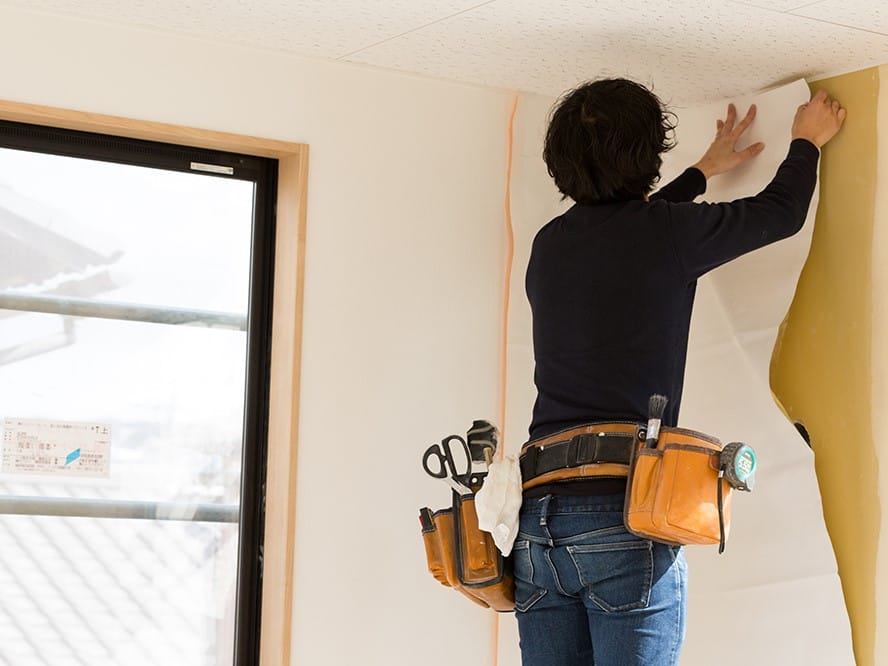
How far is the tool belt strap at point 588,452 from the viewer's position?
6.63ft

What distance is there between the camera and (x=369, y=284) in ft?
9.18

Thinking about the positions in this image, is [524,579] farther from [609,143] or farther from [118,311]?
[118,311]

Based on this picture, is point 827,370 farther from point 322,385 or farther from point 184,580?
point 184,580

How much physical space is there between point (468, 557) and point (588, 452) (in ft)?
1.02

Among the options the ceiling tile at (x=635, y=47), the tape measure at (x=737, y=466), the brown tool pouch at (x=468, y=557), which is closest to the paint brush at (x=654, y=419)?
the tape measure at (x=737, y=466)

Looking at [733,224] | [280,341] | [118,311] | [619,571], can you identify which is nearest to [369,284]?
[280,341]

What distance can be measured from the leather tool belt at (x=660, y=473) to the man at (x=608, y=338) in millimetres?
32

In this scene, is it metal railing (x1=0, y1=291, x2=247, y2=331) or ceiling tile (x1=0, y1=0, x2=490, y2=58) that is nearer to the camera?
ceiling tile (x1=0, y1=0, x2=490, y2=58)

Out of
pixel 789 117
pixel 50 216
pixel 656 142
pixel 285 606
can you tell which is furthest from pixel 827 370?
pixel 50 216

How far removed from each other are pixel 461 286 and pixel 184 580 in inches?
37.2

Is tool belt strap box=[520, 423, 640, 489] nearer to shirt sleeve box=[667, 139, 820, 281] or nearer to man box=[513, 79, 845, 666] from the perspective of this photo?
man box=[513, 79, 845, 666]

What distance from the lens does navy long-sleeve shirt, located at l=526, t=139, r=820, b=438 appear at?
2.10 meters

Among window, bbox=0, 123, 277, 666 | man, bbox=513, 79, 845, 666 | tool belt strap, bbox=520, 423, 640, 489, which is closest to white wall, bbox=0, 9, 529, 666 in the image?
window, bbox=0, 123, 277, 666

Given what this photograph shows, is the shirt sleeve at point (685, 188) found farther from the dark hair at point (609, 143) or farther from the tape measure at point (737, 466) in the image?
the tape measure at point (737, 466)
